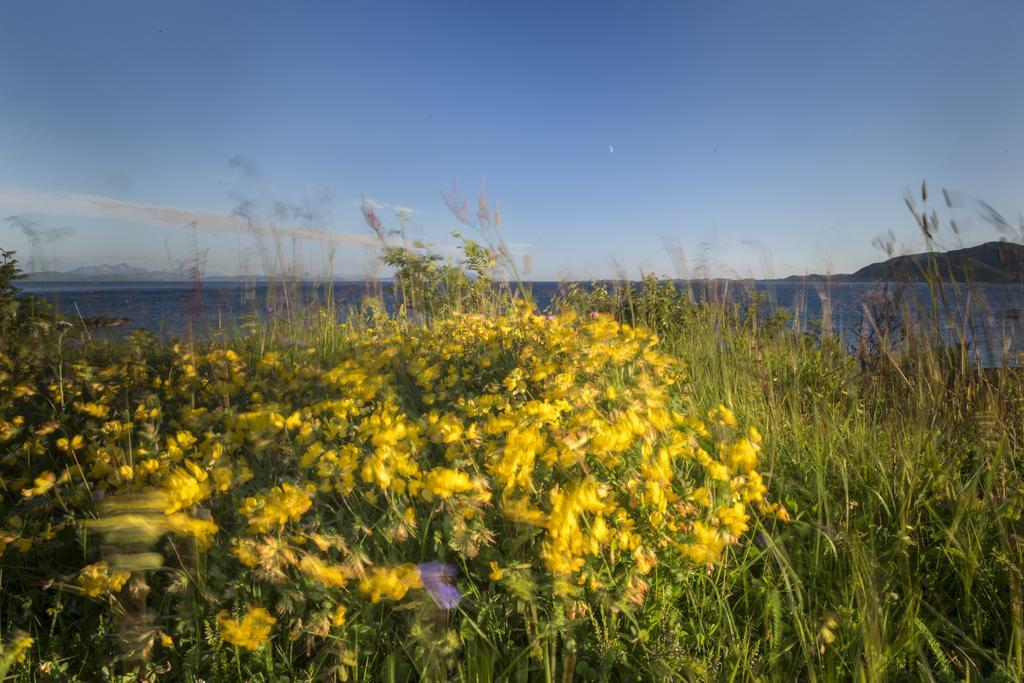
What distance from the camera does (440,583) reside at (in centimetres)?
138

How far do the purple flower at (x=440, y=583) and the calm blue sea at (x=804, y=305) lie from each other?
243 cm

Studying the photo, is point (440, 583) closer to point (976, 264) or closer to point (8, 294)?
point (976, 264)

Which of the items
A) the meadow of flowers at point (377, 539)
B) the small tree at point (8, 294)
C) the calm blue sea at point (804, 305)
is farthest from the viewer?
the small tree at point (8, 294)

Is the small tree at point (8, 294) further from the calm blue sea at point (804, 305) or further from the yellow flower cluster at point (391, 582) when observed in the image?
the yellow flower cluster at point (391, 582)

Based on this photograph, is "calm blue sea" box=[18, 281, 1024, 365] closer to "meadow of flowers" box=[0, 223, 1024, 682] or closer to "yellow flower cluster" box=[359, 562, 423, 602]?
"meadow of flowers" box=[0, 223, 1024, 682]

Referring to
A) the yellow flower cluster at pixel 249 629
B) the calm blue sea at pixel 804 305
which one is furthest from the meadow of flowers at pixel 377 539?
the calm blue sea at pixel 804 305

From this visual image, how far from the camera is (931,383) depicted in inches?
92.0

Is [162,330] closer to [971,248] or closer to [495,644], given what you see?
[495,644]

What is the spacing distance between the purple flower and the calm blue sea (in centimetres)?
243

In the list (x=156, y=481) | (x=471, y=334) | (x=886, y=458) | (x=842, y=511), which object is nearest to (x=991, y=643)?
(x=842, y=511)

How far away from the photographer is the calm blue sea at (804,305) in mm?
2406

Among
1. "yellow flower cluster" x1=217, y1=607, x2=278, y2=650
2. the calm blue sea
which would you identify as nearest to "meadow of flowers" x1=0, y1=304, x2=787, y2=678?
"yellow flower cluster" x1=217, y1=607, x2=278, y2=650

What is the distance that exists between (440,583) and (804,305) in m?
3.64

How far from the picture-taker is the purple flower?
1.32m
